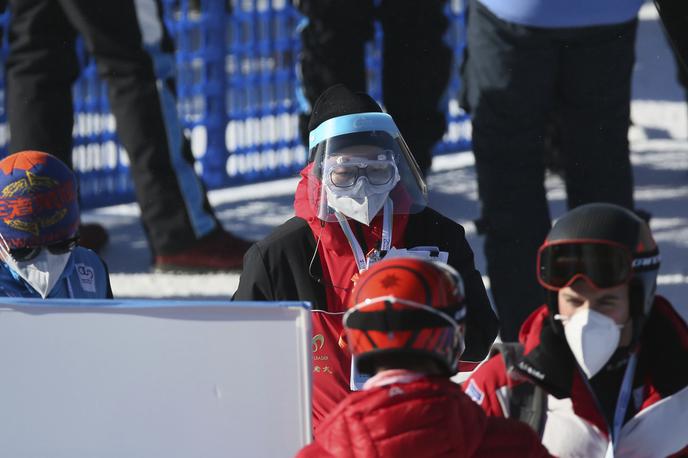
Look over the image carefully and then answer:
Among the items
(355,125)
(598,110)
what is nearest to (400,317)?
(355,125)

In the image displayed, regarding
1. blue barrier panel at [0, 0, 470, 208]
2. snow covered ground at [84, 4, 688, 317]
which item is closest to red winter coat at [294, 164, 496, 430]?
snow covered ground at [84, 4, 688, 317]

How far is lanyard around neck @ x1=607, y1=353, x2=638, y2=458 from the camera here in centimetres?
245

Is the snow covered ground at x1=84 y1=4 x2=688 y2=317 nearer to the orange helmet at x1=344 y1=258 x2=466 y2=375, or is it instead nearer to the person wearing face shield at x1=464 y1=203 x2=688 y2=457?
the person wearing face shield at x1=464 y1=203 x2=688 y2=457

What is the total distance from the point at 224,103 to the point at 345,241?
175 inches

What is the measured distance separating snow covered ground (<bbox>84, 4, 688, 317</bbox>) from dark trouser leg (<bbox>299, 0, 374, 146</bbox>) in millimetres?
951

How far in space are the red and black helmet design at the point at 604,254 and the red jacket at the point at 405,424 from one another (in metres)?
0.40

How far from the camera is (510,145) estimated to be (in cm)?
432

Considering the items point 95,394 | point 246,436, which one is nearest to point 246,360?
point 246,436

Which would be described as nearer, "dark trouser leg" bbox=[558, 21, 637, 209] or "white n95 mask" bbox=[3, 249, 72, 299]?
"white n95 mask" bbox=[3, 249, 72, 299]

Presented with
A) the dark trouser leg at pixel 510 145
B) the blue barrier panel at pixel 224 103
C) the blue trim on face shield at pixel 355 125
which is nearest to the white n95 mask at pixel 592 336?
the blue trim on face shield at pixel 355 125

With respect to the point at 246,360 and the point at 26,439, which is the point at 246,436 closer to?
the point at 246,360

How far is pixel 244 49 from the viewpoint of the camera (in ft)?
25.3

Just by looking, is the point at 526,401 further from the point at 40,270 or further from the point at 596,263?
the point at 40,270

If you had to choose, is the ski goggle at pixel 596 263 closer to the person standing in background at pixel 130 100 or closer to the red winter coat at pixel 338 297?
the red winter coat at pixel 338 297
